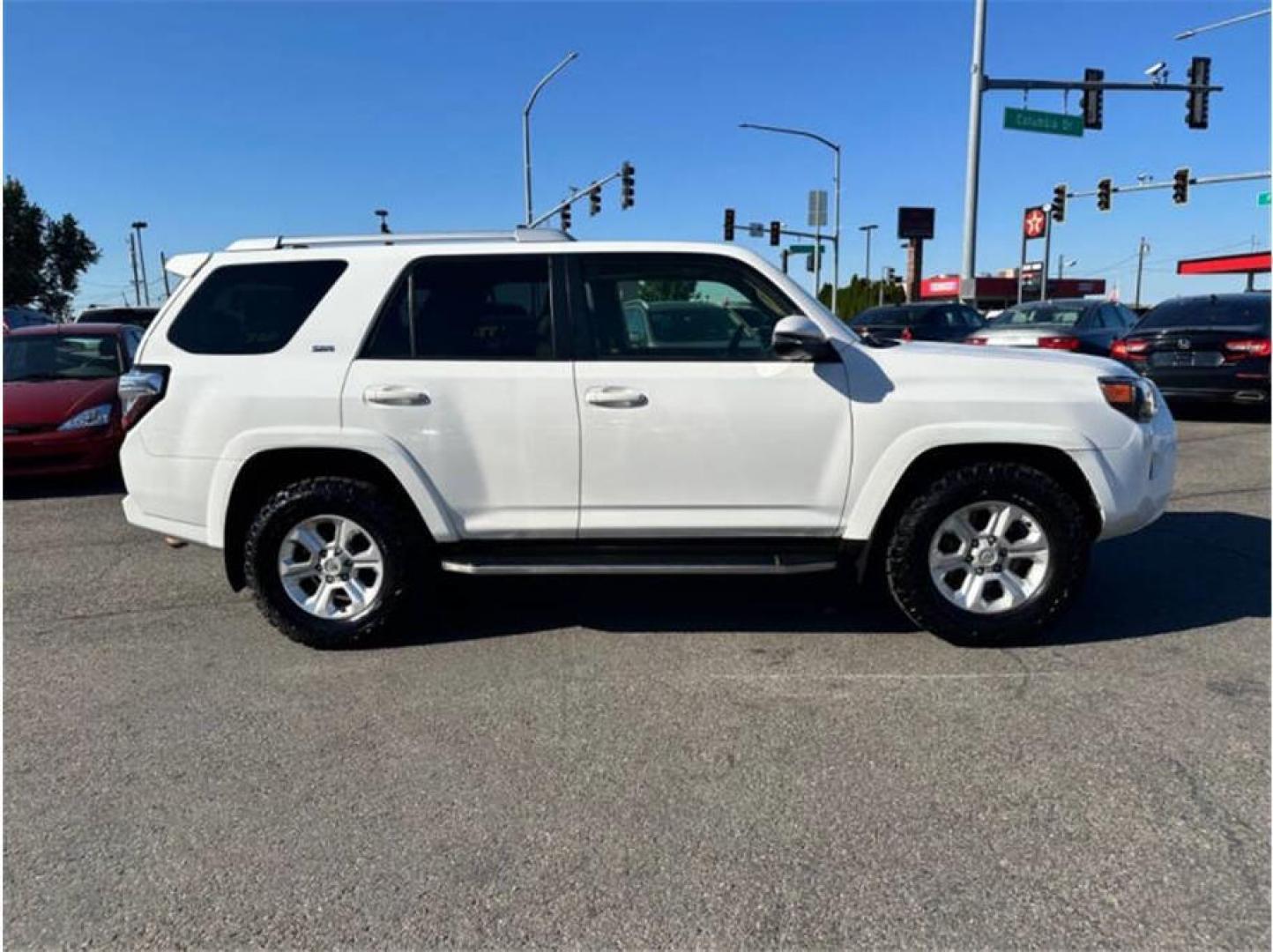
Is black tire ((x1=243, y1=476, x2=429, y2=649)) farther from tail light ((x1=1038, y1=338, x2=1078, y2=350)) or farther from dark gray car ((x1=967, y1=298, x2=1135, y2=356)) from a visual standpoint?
tail light ((x1=1038, y1=338, x2=1078, y2=350))

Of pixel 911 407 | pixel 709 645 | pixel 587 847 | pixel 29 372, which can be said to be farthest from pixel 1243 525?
pixel 29 372

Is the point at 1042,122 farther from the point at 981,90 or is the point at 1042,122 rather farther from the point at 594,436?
the point at 594,436

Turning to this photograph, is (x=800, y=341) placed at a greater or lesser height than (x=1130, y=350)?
greater

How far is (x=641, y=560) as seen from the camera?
4.08 m

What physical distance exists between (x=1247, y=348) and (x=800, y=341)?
344 inches

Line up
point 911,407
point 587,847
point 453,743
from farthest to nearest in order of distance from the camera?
point 911,407 < point 453,743 < point 587,847

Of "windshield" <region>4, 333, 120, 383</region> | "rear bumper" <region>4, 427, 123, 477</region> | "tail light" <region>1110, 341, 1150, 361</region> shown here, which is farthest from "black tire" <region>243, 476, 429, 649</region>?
"tail light" <region>1110, 341, 1150, 361</region>

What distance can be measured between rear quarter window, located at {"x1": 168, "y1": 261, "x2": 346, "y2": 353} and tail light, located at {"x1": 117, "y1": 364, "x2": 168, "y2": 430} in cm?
17

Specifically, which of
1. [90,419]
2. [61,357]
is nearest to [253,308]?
[90,419]

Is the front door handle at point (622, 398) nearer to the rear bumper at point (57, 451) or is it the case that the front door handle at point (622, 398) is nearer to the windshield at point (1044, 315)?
the rear bumper at point (57, 451)

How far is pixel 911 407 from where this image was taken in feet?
13.0

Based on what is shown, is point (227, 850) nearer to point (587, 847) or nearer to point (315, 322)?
point (587, 847)

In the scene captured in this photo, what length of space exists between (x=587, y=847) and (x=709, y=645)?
166cm

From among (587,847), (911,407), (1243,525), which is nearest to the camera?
(587,847)
